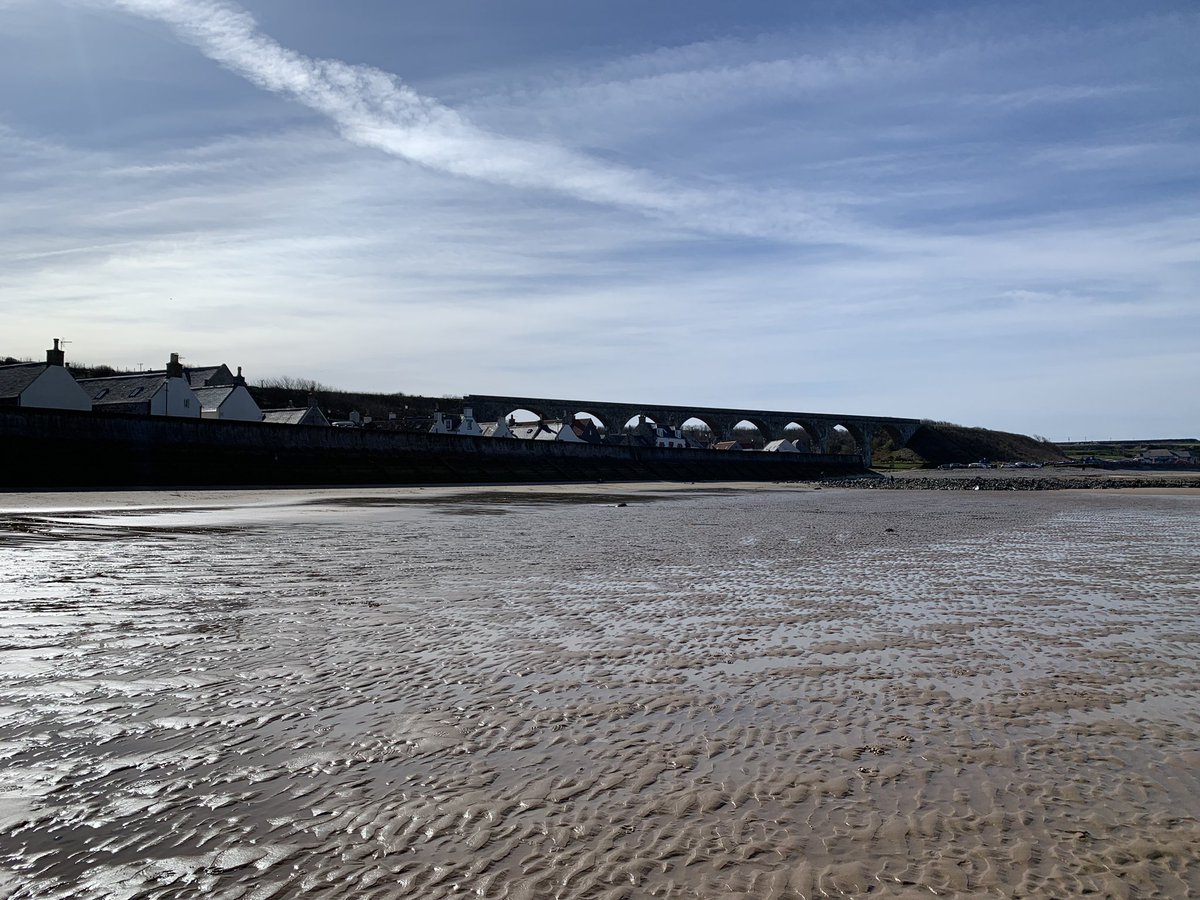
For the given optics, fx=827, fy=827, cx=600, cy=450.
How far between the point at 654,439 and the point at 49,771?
111034mm

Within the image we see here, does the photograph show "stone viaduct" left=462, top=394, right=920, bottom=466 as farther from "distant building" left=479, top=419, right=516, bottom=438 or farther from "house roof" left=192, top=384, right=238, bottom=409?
"house roof" left=192, top=384, right=238, bottom=409

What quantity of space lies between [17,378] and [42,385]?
1.26 meters

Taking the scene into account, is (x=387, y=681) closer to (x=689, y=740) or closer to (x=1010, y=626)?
(x=689, y=740)

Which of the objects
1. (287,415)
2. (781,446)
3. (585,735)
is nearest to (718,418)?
(781,446)

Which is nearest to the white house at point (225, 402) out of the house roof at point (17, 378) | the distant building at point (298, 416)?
the distant building at point (298, 416)

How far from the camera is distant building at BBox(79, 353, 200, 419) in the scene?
5182 cm

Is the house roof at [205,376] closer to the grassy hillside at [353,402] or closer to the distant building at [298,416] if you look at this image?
the distant building at [298,416]

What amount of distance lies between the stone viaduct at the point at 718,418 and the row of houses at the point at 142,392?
3627 cm

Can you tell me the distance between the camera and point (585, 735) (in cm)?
501

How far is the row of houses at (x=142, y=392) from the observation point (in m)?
45.3

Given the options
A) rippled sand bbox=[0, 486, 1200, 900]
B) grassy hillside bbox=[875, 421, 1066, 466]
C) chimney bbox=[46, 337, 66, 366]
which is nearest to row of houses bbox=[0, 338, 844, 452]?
chimney bbox=[46, 337, 66, 366]

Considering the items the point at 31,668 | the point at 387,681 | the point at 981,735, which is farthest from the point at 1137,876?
the point at 31,668

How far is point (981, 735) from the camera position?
5.14 meters

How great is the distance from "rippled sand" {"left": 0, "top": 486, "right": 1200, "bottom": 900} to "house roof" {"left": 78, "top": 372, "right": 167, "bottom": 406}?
4649 cm
